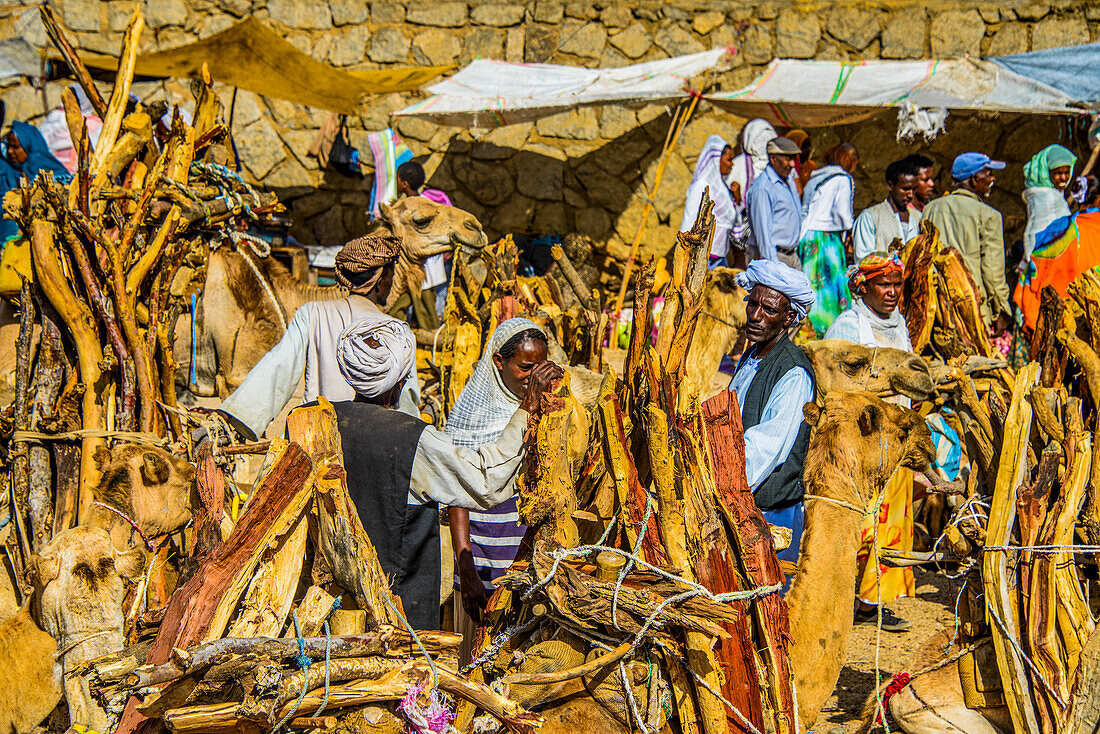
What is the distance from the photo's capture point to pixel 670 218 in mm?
10711

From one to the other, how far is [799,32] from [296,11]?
18.6 feet

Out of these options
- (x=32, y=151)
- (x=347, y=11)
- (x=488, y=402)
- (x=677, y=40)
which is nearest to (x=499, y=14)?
(x=347, y=11)

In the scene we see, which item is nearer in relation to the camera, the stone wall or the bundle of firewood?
the bundle of firewood

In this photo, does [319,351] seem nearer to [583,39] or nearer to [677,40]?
[583,39]

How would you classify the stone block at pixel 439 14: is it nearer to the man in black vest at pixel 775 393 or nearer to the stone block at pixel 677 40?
the stone block at pixel 677 40

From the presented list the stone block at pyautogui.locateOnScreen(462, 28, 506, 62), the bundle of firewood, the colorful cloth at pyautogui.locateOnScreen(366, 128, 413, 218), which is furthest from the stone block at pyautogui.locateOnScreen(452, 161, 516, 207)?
the bundle of firewood

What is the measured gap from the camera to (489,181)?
35.9ft

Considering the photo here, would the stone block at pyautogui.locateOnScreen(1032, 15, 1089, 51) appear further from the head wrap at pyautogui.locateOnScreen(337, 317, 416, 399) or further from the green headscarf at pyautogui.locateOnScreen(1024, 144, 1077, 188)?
the head wrap at pyautogui.locateOnScreen(337, 317, 416, 399)

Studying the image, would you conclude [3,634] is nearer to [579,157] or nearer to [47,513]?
[47,513]

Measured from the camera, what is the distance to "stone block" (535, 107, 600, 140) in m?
10.9

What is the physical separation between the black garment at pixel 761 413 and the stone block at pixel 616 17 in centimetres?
789

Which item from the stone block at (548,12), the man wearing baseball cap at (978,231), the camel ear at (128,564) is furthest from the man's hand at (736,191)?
the camel ear at (128,564)

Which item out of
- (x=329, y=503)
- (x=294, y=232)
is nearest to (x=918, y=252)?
(x=329, y=503)

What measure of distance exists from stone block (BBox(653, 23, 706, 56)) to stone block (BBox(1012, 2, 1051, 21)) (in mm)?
3443
